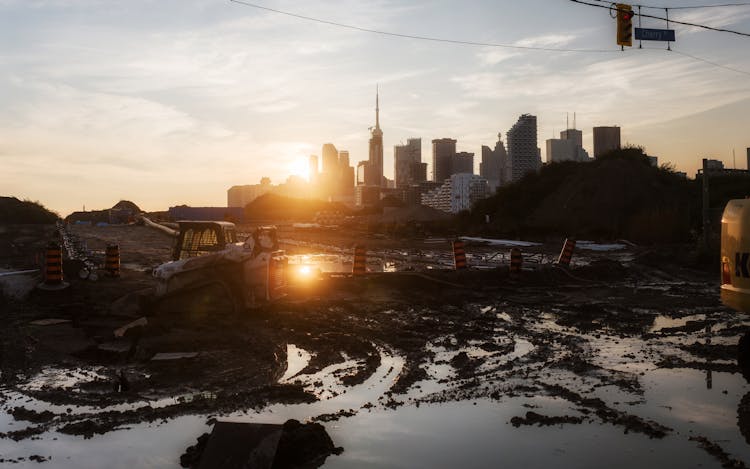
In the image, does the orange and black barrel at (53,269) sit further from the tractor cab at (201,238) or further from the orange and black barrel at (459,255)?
the orange and black barrel at (459,255)

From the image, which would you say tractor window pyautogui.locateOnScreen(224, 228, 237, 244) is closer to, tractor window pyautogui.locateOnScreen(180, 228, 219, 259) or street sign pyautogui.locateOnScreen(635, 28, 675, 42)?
tractor window pyautogui.locateOnScreen(180, 228, 219, 259)

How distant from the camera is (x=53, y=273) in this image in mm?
18766

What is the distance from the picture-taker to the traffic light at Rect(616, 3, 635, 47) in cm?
2075


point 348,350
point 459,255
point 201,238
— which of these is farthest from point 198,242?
point 459,255

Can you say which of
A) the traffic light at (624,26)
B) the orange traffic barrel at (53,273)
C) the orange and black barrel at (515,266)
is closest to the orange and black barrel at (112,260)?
the orange traffic barrel at (53,273)

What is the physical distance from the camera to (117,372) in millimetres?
10281

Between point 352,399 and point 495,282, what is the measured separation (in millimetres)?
14703

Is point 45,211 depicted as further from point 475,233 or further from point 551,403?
point 551,403

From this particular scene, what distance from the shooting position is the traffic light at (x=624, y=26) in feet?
68.1

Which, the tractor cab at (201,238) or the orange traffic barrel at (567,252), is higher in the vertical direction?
the tractor cab at (201,238)

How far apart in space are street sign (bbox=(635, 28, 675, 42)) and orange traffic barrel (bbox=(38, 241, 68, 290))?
64.4ft

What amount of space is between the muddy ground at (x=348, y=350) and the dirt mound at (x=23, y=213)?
69.6m

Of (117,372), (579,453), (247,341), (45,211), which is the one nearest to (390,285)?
(247,341)

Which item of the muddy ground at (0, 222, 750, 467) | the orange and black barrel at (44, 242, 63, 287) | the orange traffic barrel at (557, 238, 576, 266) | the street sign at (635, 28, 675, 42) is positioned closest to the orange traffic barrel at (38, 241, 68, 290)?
the orange and black barrel at (44, 242, 63, 287)
